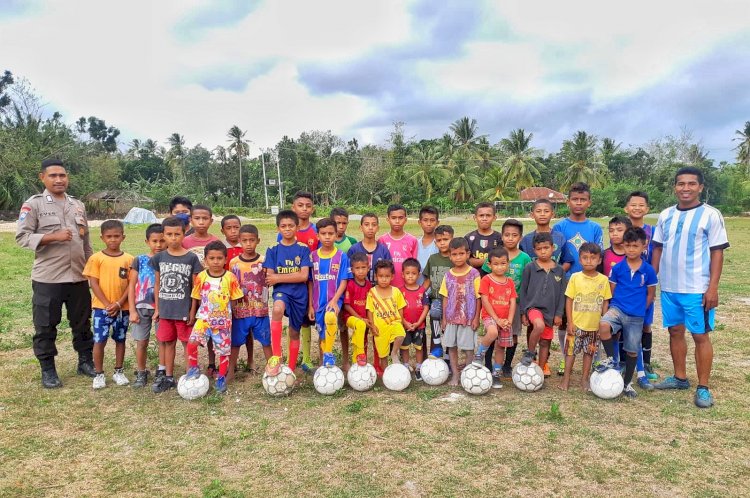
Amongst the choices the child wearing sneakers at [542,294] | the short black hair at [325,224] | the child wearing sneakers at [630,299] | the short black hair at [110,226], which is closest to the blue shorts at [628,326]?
the child wearing sneakers at [630,299]

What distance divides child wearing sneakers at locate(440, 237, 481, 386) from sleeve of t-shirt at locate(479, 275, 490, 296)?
62mm

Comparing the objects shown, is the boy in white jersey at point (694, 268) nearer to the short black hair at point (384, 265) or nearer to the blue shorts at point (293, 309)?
the short black hair at point (384, 265)

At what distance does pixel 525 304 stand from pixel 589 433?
4.99ft

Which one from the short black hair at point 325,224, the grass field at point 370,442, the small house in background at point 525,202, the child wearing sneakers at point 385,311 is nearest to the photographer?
the grass field at point 370,442

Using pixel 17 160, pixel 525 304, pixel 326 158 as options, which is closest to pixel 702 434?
pixel 525 304

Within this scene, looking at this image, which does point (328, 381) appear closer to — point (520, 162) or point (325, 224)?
point (325, 224)

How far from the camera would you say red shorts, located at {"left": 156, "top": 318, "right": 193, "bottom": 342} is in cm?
514

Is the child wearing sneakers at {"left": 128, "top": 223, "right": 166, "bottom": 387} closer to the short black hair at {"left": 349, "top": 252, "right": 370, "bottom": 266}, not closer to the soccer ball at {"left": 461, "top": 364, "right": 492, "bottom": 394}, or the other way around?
the short black hair at {"left": 349, "top": 252, "right": 370, "bottom": 266}

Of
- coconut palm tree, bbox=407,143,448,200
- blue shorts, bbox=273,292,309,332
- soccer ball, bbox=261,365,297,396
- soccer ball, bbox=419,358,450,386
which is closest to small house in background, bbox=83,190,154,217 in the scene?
coconut palm tree, bbox=407,143,448,200

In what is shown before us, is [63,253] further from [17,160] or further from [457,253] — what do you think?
[17,160]

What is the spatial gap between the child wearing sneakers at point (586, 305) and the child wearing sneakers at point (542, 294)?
0.13m

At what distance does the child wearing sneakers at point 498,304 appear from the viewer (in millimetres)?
5137

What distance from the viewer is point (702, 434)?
408cm

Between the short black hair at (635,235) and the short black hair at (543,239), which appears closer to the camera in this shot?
the short black hair at (635,235)
